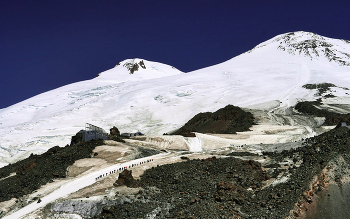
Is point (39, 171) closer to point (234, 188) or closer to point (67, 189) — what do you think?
point (67, 189)

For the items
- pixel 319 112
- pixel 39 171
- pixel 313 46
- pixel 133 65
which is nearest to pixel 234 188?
pixel 39 171

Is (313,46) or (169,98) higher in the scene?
(313,46)

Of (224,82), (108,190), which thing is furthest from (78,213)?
(224,82)

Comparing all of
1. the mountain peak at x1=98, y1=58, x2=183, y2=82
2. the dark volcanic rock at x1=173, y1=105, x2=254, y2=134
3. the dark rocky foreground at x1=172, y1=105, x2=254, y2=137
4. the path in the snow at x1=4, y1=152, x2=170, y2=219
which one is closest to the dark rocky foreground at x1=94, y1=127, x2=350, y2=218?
the path in the snow at x1=4, y1=152, x2=170, y2=219

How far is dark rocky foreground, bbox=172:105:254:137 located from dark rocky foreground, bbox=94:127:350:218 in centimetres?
2393

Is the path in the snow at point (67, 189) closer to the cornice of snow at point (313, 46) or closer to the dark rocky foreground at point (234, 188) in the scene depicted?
the dark rocky foreground at point (234, 188)

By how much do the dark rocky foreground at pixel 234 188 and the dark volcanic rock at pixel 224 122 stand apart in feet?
79.5

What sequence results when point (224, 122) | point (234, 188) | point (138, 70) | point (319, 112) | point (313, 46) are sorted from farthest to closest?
point (138, 70)
point (313, 46)
point (319, 112)
point (224, 122)
point (234, 188)

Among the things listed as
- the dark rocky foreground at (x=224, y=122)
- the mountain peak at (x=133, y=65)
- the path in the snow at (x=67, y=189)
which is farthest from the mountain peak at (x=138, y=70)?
the path in the snow at (x=67, y=189)

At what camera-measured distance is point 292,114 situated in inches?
2447

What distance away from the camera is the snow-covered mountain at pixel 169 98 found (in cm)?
6469

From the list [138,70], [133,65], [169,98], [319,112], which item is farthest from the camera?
[133,65]

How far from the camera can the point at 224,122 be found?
52781mm

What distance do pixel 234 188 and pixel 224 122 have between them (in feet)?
112
